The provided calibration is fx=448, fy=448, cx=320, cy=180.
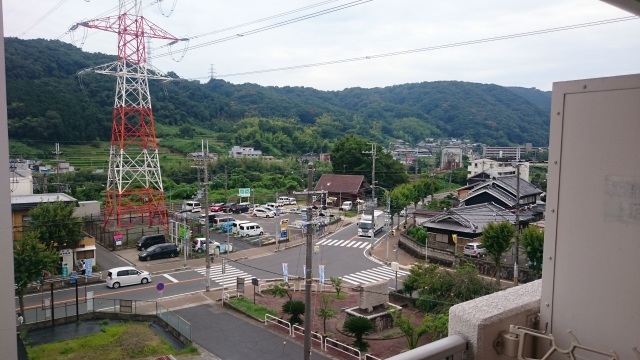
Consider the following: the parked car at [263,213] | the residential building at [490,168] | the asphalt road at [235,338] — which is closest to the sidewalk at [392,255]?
the asphalt road at [235,338]

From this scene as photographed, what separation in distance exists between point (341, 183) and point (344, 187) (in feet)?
1.37

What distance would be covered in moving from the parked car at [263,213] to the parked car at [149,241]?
7.40m

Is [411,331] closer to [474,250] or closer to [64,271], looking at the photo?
[474,250]

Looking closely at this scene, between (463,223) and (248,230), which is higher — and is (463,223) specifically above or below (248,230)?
above

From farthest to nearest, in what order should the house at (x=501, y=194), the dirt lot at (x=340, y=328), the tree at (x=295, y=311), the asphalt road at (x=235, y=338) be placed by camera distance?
the house at (x=501, y=194) < the tree at (x=295, y=311) < the dirt lot at (x=340, y=328) < the asphalt road at (x=235, y=338)

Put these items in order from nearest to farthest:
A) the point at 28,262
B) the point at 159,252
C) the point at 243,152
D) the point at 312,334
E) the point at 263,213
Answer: the point at 312,334 → the point at 28,262 → the point at 159,252 → the point at 263,213 → the point at 243,152

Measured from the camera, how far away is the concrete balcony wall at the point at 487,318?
1203 mm

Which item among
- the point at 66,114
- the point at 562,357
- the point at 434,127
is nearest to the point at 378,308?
the point at 562,357

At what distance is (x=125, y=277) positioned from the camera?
12.6m

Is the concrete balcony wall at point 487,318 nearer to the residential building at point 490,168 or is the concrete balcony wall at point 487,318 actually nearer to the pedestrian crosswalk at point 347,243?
the pedestrian crosswalk at point 347,243

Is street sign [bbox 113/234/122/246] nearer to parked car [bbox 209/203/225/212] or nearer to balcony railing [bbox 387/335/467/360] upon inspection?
parked car [bbox 209/203/225/212]

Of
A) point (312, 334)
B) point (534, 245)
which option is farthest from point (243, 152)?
point (312, 334)

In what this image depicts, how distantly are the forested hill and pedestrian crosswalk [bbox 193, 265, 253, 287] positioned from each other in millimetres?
7218

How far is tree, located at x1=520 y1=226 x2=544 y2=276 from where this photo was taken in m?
12.0
